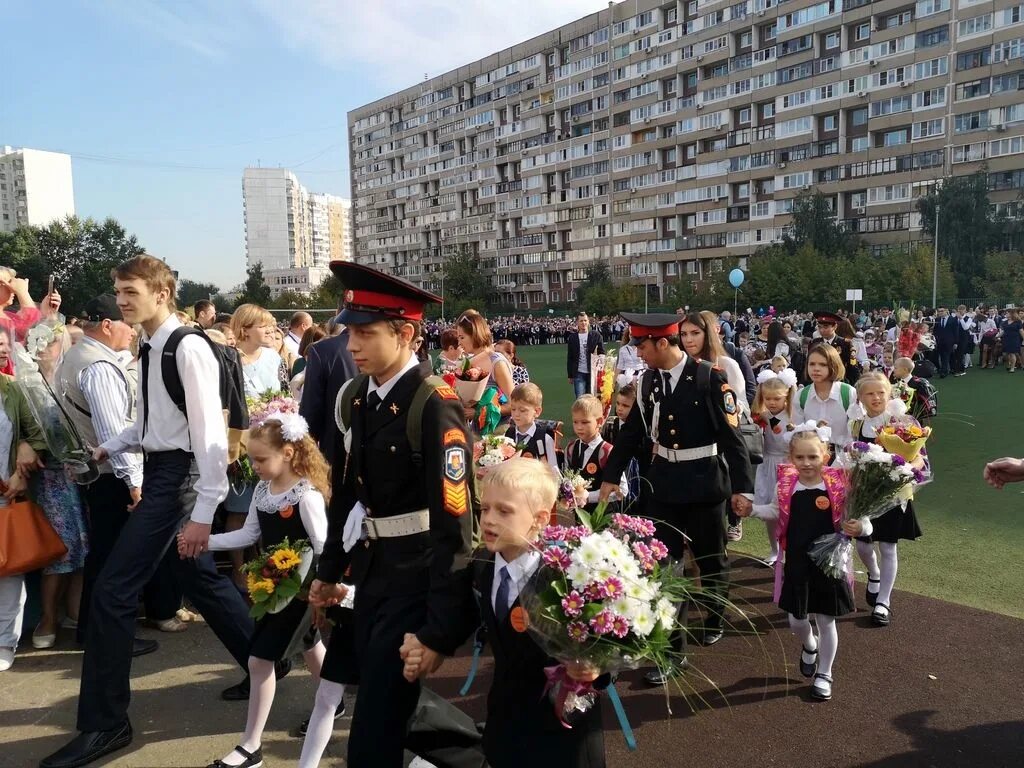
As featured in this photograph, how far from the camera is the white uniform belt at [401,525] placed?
2.87 metres

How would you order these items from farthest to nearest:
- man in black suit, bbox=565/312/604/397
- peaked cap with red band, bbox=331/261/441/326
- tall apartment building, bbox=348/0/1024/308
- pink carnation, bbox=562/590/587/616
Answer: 1. tall apartment building, bbox=348/0/1024/308
2. man in black suit, bbox=565/312/604/397
3. peaked cap with red band, bbox=331/261/441/326
4. pink carnation, bbox=562/590/587/616

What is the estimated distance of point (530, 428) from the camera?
6.46 m

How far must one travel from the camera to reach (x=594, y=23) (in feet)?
250

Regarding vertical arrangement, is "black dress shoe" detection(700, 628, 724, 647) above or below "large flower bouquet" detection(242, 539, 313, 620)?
below

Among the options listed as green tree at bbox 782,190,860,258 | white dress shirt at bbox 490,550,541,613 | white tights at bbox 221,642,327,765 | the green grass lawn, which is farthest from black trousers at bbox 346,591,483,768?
green tree at bbox 782,190,860,258

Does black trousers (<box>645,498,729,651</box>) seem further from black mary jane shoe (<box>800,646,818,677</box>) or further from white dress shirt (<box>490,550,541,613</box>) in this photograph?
white dress shirt (<box>490,550,541,613</box>)

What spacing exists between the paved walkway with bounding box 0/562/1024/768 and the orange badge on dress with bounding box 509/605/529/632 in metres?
1.53

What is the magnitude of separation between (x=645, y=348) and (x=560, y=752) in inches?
107

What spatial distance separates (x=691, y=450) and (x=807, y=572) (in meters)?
0.94

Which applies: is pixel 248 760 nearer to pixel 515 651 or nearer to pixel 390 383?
pixel 515 651

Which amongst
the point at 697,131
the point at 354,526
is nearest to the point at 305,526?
the point at 354,526

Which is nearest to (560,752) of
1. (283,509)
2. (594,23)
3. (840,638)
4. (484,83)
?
(283,509)

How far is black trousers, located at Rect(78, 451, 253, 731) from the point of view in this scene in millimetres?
3625

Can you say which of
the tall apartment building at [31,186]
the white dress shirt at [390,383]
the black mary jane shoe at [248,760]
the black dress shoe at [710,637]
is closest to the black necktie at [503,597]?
the white dress shirt at [390,383]
